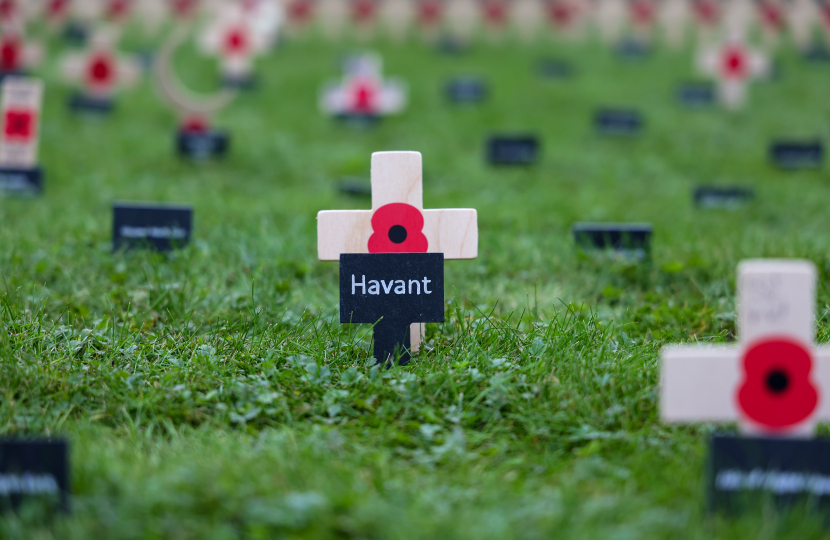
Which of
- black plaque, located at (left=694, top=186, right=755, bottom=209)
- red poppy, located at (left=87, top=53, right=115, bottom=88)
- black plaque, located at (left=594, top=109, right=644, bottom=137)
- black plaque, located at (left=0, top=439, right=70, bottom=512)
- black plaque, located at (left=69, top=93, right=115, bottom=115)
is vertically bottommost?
black plaque, located at (left=0, top=439, right=70, bottom=512)

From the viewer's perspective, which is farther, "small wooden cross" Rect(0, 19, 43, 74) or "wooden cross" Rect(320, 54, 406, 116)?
"wooden cross" Rect(320, 54, 406, 116)

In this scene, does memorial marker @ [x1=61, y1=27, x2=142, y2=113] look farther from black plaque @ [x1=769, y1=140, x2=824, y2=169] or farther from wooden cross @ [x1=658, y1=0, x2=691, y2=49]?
wooden cross @ [x1=658, y1=0, x2=691, y2=49]

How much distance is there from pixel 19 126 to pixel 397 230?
11.1 ft

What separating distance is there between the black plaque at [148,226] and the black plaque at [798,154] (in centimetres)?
470

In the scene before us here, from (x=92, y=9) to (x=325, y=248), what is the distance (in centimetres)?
1284

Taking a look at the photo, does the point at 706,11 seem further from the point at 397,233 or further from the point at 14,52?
the point at 397,233

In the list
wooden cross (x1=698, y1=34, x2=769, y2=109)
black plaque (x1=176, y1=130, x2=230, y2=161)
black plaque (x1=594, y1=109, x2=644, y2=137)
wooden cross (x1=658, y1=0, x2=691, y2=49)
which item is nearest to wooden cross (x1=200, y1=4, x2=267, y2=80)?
black plaque (x1=176, y1=130, x2=230, y2=161)

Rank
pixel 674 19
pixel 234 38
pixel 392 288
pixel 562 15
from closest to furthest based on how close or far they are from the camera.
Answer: pixel 392 288 → pixel 234 38 → pixel 562 15 → pixel 674 19

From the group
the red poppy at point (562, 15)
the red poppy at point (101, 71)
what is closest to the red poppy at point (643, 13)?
the red poppy at point (562, 15)

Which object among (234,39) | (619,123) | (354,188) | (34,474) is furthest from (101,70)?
(34,474)

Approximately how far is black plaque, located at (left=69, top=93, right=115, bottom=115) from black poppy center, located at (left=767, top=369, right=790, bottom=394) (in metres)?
6.80

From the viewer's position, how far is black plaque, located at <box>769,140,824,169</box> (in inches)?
218

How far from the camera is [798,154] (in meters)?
5.57

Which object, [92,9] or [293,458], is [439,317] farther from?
[92,9]
